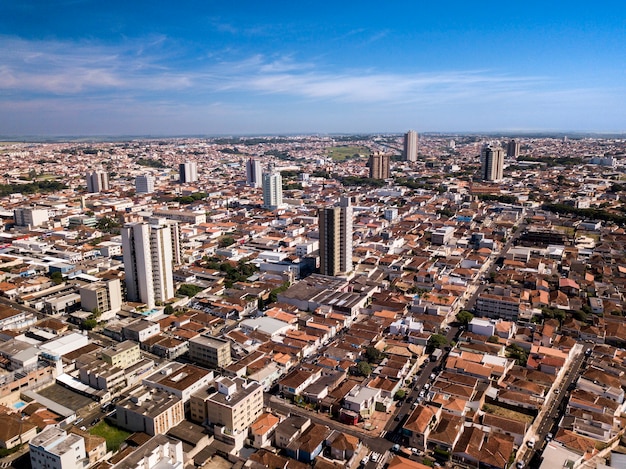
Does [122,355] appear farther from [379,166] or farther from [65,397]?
[379,166]

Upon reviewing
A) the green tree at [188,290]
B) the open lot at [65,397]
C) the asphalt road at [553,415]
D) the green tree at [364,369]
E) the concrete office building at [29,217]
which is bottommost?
the asphalt road at [553,415]

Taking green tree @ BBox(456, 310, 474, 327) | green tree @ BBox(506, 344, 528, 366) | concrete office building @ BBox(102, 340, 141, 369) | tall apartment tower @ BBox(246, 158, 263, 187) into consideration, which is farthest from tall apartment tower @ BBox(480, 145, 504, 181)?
concrete office building @ BBox(102, 340, 141, 369)

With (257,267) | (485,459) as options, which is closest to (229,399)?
(485,459)

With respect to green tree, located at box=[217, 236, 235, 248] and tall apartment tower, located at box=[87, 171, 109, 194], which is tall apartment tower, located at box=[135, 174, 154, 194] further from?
green tree, located at box=[217, 236, 235, 248]

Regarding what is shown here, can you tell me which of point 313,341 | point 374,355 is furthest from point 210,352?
point 374,355

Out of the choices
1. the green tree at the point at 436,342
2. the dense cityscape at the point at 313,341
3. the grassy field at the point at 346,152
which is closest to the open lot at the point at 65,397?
the dense cityscape at the point at 313,341

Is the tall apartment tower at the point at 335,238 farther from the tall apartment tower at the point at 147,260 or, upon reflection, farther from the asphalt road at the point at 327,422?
the asphalt road at the point at 327,422
